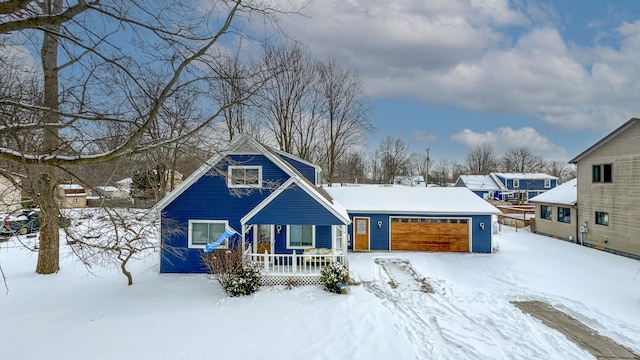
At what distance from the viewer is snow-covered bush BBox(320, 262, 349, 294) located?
887 centimetres

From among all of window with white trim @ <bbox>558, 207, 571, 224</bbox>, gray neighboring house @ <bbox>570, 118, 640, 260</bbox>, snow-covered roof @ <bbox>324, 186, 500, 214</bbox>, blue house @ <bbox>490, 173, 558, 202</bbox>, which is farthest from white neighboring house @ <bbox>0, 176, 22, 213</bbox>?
blue house @ <bbox>490, 173, 558, 202</bbox>

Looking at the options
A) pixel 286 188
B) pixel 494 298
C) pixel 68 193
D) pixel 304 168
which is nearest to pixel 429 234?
pixel 494 298

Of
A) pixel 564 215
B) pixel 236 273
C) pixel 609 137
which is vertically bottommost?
pixel 236 273

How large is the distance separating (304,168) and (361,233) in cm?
443

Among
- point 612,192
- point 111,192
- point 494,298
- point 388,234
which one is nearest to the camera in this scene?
point 111,192

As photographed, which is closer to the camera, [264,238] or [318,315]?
[318,315]

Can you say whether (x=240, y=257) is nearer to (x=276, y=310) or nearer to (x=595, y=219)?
(x=276, y=310)

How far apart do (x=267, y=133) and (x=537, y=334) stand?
758 inches

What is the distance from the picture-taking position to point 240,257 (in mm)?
9406

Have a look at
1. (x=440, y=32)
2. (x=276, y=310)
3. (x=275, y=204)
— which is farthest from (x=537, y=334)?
(x=440, y=32)

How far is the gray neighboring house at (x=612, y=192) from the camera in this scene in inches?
504

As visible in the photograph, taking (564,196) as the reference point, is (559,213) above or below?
below

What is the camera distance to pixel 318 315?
736 centimetres

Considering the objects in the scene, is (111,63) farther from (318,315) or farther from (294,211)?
(318,315)
